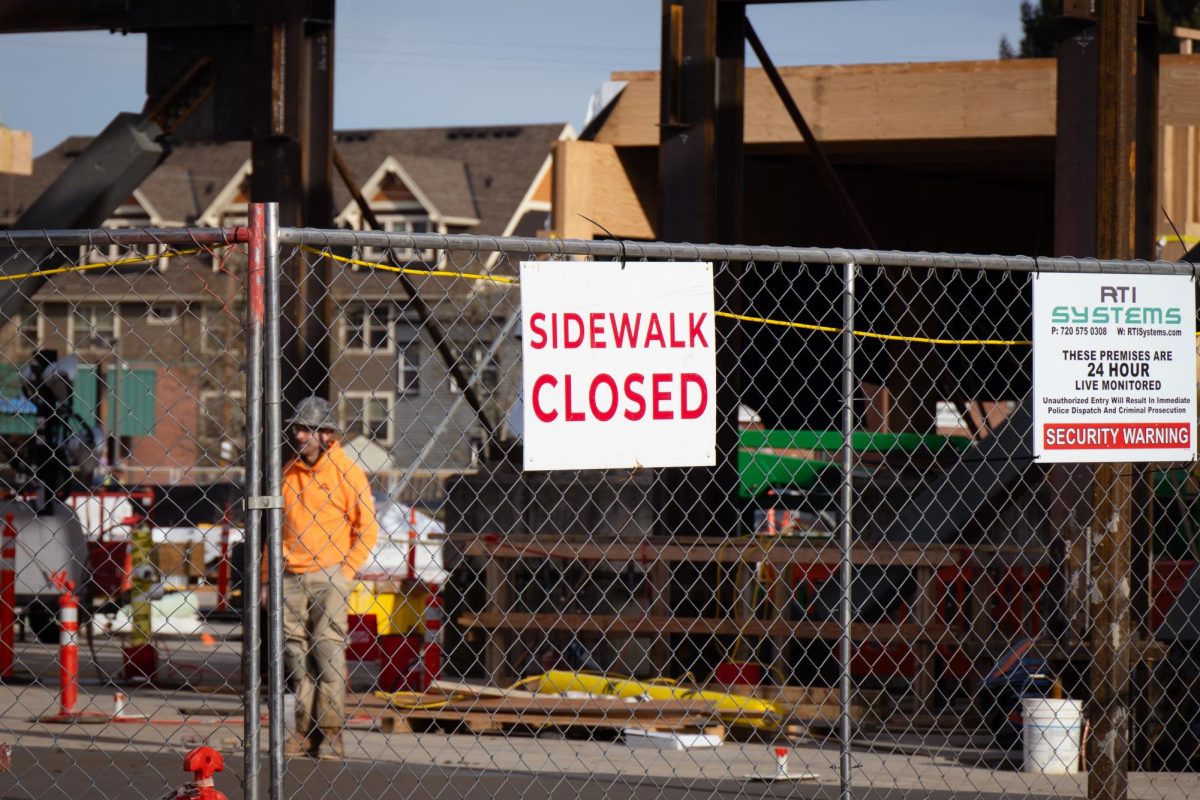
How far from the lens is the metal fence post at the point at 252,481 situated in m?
4.65

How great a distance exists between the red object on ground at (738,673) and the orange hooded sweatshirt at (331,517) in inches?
122

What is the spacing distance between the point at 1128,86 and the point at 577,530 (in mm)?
8347

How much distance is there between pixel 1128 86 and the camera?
6.96 metres

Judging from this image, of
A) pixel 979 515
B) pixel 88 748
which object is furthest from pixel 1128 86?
pixel 88 748

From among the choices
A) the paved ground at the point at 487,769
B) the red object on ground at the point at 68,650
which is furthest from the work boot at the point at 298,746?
the red object on ground at the point at 68,650

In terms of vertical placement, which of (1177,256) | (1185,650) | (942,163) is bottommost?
(1185,650)

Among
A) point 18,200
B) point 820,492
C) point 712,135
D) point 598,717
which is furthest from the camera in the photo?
point 18,200

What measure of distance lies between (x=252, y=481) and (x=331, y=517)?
14.6ft

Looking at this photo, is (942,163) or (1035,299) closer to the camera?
(1035,299)

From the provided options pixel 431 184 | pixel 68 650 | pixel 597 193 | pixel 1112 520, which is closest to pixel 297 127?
pixel 68 650

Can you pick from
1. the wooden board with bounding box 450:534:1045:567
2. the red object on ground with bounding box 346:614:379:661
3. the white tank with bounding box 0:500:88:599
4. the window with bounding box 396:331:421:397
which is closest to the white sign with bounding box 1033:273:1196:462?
the window with bounding box 396:331:421:397

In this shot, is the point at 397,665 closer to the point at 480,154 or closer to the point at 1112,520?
the point at 1112,520

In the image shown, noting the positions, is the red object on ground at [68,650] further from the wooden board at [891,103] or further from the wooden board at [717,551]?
the wooden board at [891,103]

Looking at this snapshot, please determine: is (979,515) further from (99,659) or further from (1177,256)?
(99,659)
